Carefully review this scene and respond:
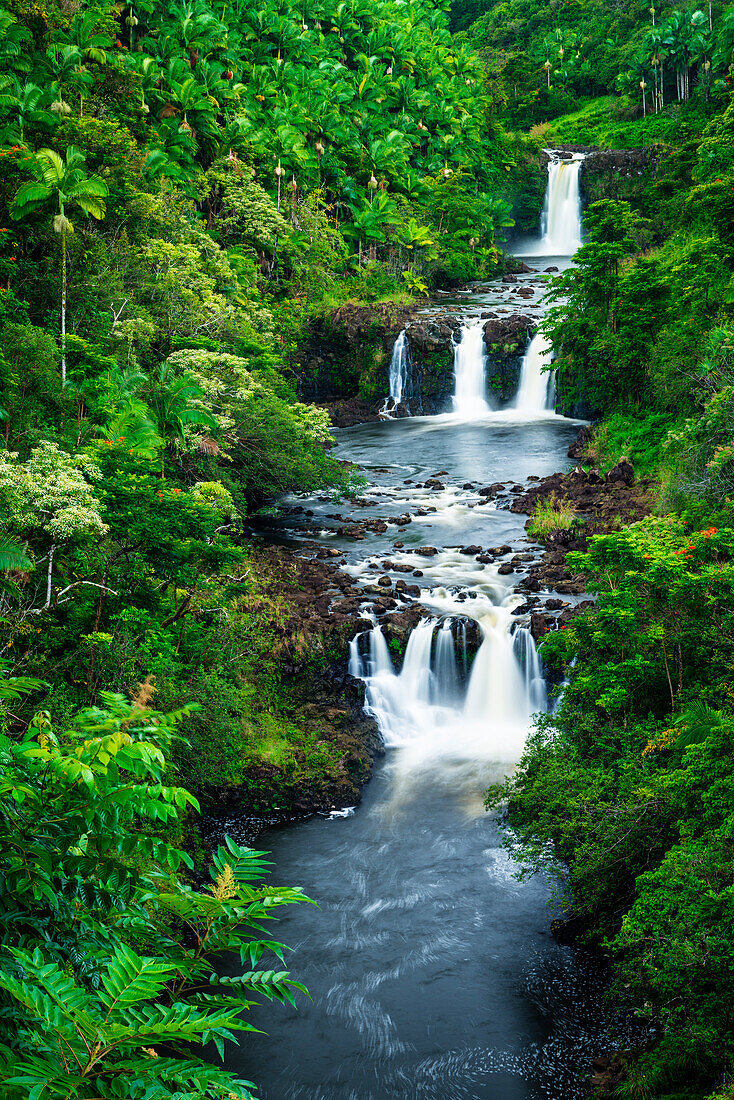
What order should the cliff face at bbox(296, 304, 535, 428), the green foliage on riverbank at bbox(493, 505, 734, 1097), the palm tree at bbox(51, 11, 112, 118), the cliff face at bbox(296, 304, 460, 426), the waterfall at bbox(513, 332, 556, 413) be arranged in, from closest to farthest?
the green foliage on riverbank at bbox(493, 505, 734, 1097)
the palm tree at bbox(51, 11, 112, 118)
the waterfall at bbox(513, 332, 556, 413)
the cliff face at bbox(296, 304, 535, 428)
the cliff face at bbox(296, 304, 460, 426)

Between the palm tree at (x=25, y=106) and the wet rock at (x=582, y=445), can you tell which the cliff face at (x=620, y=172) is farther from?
the palm tree at (x=25, y=106)

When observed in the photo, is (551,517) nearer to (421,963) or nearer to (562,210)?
(421,963)

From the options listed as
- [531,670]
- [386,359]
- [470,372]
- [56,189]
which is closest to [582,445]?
[470,372]

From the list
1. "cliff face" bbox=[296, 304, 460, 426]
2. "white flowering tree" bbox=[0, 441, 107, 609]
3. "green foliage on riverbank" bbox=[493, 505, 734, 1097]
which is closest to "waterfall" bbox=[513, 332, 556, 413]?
"cliff face" bbox=[296, 304, 460, 426]

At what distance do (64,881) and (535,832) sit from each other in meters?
7.91

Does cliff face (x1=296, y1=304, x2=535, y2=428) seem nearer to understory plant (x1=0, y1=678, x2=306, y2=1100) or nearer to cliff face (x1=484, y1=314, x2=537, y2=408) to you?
cliff face (x1=484, y1=314, x2=537, y2=408)

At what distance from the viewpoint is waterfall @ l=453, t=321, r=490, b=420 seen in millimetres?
37469

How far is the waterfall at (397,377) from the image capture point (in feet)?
125

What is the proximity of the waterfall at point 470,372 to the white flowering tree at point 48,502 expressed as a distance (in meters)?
27.3

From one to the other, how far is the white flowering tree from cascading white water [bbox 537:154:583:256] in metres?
52.0

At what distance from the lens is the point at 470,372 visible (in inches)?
1481

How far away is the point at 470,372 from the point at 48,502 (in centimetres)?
2893

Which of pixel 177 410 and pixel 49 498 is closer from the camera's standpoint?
pixel 49 498

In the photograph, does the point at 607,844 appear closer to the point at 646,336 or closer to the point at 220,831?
the point at 220,831
